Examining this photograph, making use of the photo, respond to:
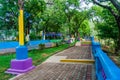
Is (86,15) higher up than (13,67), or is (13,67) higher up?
(86,15)

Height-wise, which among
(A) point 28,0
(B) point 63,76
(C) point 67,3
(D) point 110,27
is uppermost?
(C) point 67,3

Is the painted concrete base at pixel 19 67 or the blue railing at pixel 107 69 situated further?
the painted concrete base at pixel 19 67

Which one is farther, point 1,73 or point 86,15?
point 86,15

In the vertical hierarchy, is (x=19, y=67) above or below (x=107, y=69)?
below

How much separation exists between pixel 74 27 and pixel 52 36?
5841mm

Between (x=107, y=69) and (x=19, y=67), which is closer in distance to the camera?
(x=107, y=69)

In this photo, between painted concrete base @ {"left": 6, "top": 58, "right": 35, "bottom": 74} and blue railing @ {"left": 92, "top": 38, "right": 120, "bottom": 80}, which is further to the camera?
painted concrete base @ {"left": 6, "top": 58, "right": 35, "bottom": 74}

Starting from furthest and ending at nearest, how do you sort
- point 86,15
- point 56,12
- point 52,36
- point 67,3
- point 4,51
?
point 52,36 < point 86,15 < point 67,3 < point 56,12 < point 4,51

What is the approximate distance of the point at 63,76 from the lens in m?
7.55

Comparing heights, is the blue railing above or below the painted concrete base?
above

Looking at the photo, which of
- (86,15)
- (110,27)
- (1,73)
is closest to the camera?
(1,73)

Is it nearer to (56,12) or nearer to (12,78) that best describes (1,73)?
(12,78)

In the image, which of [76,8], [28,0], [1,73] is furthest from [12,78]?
[76,8]

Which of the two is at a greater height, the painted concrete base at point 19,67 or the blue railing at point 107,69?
the blue railing at point 107,69
